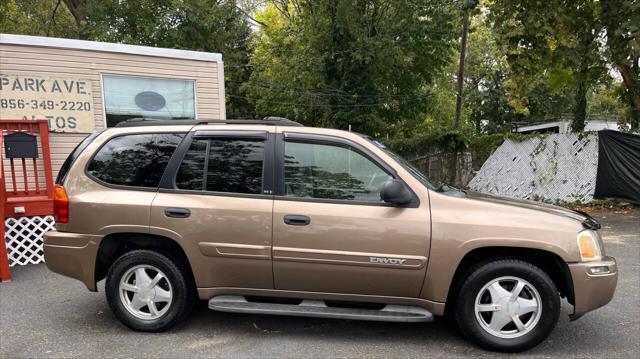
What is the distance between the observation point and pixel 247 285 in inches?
149

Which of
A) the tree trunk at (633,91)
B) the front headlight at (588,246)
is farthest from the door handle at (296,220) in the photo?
the tree trunk at (633,91)

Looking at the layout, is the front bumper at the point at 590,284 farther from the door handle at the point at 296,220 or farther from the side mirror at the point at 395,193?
the door handle at the point at 296,220

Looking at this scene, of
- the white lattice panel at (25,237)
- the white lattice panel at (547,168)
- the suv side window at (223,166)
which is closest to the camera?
the suv side window at (223,166)

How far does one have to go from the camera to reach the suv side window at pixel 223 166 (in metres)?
3.80

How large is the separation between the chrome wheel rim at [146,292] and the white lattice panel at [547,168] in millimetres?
10049

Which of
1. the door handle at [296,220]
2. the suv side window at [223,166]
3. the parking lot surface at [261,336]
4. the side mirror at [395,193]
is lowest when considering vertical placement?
the parking lot surface at [261,336]

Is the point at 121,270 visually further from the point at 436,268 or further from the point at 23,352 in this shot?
the point at 436,268

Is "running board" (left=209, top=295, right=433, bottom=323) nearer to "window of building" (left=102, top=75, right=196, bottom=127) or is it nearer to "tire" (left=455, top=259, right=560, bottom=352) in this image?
"tire" (left=455, top=259, right=560, bottom=352)

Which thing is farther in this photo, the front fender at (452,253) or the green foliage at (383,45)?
the green foliage at (383,45)

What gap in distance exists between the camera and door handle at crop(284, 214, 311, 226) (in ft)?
11.8

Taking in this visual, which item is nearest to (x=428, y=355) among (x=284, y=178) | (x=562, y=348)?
(x=562, y=348)

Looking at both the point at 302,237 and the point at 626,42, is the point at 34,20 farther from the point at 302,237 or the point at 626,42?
the point at 626,42

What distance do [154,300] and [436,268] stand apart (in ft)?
7.96

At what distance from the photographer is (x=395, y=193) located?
342 cm
